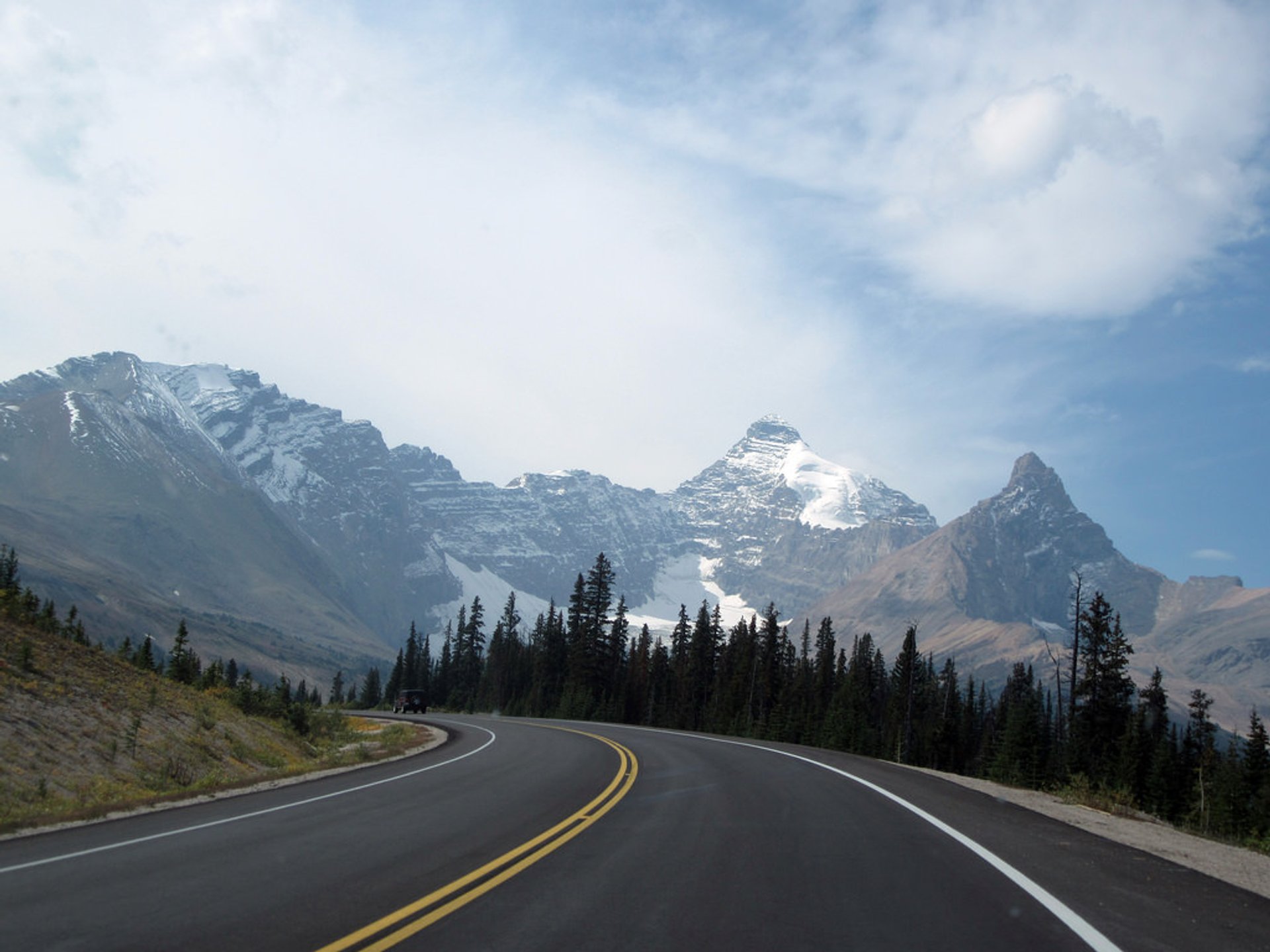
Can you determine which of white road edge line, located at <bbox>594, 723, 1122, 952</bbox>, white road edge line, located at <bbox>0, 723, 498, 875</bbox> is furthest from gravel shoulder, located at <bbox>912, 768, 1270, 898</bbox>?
white road edge line, located at <bbox>0, 723, 498, 875</bbox>

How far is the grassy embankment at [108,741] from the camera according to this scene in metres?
15.8

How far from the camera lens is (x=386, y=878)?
8578 millimetres

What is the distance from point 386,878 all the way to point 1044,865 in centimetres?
663

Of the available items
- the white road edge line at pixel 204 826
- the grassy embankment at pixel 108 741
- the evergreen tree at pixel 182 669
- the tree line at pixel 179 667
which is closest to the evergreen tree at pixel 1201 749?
the tree line at pixel 179 667

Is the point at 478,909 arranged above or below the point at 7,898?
above

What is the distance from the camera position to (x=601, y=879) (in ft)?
28.3

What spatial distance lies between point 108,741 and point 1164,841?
19.3m

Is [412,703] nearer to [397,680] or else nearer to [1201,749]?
[1201,749]

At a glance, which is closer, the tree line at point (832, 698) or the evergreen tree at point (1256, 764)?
the tree line at point (832, 698)

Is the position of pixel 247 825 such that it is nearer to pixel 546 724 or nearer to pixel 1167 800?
pixel 546 724

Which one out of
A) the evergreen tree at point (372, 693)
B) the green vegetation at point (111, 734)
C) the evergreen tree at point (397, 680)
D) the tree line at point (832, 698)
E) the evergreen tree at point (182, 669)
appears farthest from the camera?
the evergreen tree at point (372, 693)

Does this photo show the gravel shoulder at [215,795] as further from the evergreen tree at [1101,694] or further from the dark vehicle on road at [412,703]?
the dark vehicle on road at [412,703]

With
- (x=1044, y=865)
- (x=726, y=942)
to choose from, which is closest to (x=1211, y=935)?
(x=1044, y=865)

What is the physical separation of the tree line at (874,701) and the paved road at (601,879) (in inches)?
1185
